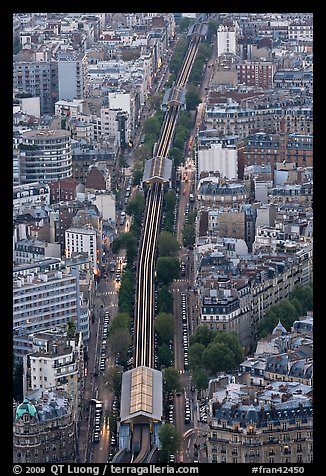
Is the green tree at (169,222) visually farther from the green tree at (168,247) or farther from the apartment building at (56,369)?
the apartment building at (56,369)

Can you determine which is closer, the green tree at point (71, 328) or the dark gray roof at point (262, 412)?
the dark gray roof at point (262, 412)

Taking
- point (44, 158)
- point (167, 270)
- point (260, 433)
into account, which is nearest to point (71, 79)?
point (44, 158)

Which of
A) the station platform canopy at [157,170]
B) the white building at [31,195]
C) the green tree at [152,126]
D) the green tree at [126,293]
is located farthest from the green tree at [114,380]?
the green tree at [152,126]

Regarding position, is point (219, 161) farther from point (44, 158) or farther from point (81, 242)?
point (81, 242)

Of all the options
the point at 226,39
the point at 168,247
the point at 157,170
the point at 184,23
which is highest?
the point at 184,23

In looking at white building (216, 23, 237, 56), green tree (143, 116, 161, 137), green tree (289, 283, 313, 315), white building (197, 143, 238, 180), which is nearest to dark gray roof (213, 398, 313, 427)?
green tree (289, 283, 313, 315)
